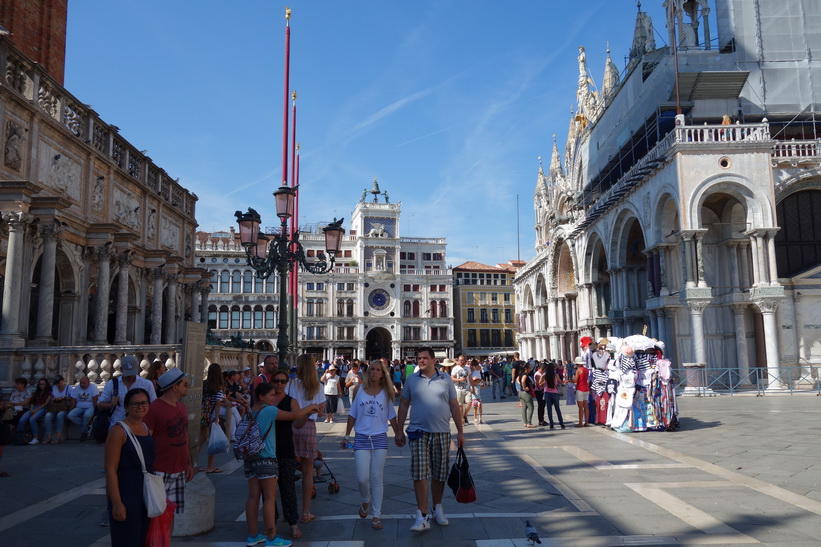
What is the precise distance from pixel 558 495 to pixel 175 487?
413cm

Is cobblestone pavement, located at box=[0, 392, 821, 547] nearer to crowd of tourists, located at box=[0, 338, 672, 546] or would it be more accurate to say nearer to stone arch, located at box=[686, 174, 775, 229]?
crowd of tourists, located at box=[0, 338, 672, 546]

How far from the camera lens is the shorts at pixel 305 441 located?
6.21m

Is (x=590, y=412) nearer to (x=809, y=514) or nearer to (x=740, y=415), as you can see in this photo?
(x=740, y=415)

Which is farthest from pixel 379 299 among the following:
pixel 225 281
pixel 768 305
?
pixel 768 305

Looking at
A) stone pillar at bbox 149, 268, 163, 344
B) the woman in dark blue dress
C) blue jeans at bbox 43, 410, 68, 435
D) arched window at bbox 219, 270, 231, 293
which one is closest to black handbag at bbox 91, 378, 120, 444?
the woman in dark blue dress

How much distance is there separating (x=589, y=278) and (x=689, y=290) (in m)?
11.5

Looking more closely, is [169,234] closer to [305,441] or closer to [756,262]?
[305,441]

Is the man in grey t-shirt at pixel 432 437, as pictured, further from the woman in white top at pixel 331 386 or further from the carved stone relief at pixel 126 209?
the carved stone relief at pixel 126 209

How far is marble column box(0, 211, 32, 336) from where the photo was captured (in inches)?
494

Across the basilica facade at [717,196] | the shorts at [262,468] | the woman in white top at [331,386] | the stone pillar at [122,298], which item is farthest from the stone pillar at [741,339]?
the stone pillar at [122,298]

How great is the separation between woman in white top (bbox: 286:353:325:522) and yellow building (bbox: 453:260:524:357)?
63.6m

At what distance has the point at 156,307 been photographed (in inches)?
830

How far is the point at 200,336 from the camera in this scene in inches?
317

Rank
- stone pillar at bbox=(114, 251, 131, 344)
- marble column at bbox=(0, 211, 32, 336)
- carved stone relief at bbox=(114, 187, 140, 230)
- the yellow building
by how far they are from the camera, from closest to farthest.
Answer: marble column at bbox=(0, 211, 32, 336)
stone pillar at bbox=(114, 251, 131, 344)
carved stone relief at bbox=(114, 187, 140, 230)
the yellow building
